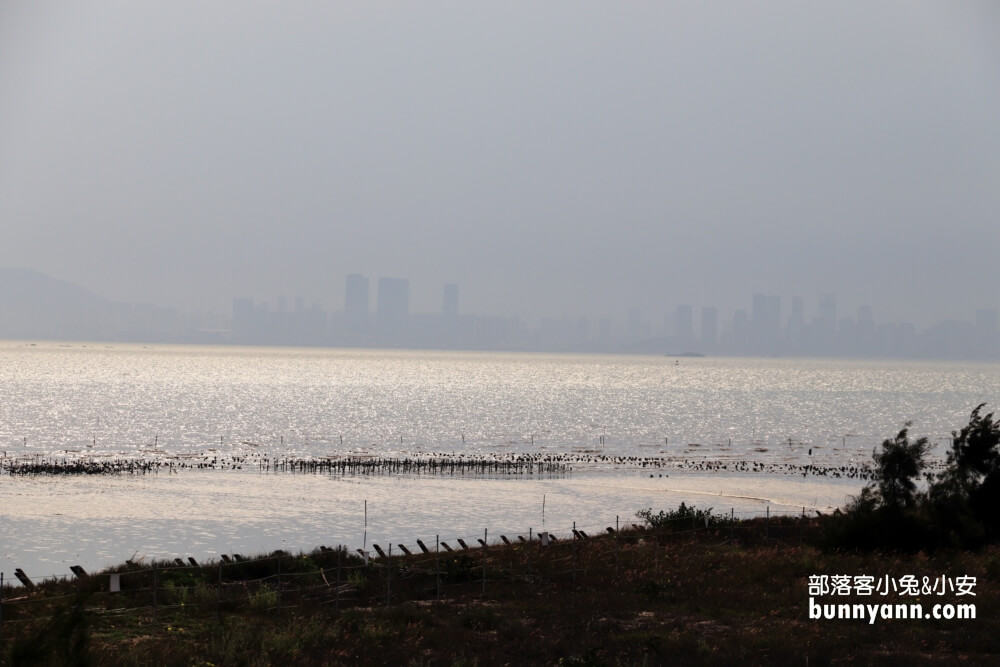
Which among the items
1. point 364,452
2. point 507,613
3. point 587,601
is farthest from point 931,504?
point 364,452

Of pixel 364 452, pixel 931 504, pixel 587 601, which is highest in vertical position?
pixel 931 504

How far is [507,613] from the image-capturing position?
1029 inches

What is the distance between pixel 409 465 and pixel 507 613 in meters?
61.9

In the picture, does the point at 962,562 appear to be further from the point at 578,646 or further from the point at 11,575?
the point at 11,575

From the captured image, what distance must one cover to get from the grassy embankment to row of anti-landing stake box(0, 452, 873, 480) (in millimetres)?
48983

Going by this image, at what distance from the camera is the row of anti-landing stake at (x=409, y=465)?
8031 centimetres

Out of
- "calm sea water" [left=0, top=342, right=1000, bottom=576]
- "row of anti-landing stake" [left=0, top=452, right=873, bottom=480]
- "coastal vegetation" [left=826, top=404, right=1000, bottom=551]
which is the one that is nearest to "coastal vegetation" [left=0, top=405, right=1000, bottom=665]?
"coastal vegetation" [left=826, top=404, right=1000, bottom=551]

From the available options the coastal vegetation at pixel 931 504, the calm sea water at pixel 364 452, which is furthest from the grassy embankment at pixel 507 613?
the calm sea water at pixel 364 452

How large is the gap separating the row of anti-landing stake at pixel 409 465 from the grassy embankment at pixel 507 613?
48983mm

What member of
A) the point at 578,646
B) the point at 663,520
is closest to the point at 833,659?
the point at 578,646

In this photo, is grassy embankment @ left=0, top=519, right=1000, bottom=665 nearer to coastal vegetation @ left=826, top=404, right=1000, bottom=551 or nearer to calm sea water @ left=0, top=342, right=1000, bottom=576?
coastal vegetation @ left=826, top=404, right=1000, bottom=551

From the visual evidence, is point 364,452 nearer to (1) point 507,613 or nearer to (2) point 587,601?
(2) point 587,601

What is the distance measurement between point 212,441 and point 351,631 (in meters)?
90.9

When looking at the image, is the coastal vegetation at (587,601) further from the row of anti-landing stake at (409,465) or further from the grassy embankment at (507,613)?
the row of anti-landing stake at (409,465)
